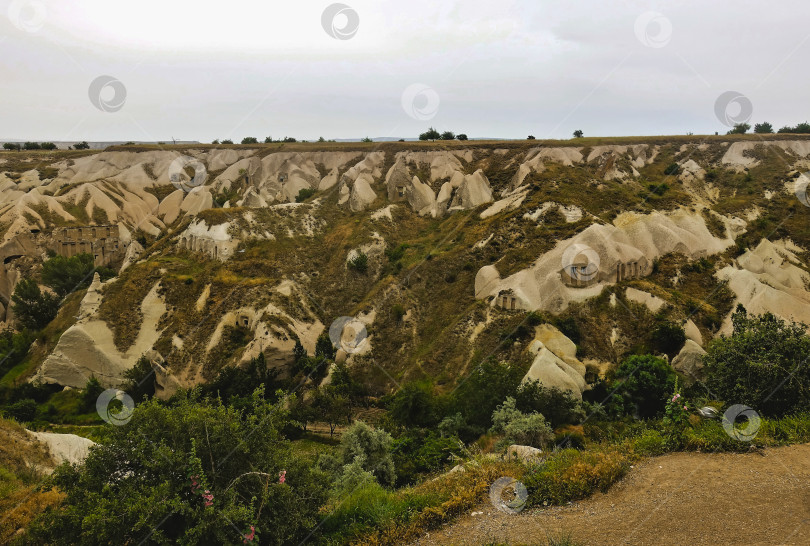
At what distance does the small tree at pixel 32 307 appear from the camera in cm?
4250

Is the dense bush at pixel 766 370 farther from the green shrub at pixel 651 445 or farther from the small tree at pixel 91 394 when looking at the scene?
the small tree at pixel 91 394

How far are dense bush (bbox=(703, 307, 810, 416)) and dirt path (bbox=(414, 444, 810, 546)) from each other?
8.02 feet

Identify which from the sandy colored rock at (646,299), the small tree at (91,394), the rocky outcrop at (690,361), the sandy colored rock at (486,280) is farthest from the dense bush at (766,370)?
the small tree at (91,394)

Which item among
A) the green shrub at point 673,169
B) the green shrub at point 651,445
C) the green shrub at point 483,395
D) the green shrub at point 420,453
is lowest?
the green shrub at point 420,453

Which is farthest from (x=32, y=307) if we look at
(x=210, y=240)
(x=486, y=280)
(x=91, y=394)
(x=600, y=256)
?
(x=600, y=256)

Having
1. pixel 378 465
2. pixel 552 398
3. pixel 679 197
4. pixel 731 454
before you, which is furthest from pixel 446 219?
pixel 731 454

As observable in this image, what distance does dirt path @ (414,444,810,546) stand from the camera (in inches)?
330

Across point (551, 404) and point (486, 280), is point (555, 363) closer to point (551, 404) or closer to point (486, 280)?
point (551, 404)

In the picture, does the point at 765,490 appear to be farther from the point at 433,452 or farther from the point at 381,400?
the point at 381,400

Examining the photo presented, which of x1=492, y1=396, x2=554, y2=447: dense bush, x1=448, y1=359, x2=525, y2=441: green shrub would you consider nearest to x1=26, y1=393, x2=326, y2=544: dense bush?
x1=492, y1=396, x2=554, y2=447: dense bush

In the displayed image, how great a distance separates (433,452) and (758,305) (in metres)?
24.4

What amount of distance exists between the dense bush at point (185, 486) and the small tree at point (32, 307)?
4118 centimetres

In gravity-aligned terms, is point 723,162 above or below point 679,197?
above

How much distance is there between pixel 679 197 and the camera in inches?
1759
